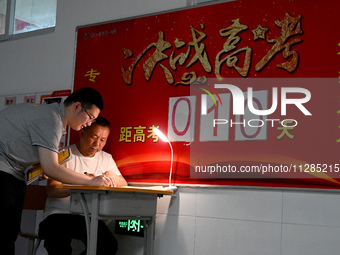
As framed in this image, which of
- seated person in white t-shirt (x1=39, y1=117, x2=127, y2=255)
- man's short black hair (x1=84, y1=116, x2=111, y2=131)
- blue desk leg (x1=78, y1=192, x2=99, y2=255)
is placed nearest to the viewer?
blue desk leg (x1=78, y1=192, x2=99, y2=255)

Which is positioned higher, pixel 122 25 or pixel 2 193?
pixel 122 25

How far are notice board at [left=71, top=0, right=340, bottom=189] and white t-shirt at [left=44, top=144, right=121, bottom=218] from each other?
0.12m

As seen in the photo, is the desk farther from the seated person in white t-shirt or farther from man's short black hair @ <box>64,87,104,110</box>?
man's short black hair @ <box>64,87,104,110</box>

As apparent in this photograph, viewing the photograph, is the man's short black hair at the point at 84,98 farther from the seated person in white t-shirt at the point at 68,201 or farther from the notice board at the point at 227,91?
the notice board at the point at 227,91

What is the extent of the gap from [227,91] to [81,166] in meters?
1.35

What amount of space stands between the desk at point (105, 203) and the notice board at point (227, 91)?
1.50ft

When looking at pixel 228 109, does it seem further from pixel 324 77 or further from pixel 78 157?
pixel 78 157

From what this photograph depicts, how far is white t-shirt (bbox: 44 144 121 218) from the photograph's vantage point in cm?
347

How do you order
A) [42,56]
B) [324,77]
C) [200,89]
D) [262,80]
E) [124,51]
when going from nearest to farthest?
[324,77] < [262,80] < [200,89] < [124,51] < [42,56]

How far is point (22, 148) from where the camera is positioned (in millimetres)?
2816

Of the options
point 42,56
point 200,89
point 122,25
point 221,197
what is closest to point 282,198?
point 221,197

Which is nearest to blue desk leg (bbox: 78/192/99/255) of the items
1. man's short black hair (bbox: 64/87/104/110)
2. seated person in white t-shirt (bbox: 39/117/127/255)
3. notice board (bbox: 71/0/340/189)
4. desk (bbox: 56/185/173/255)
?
desk (bbox: 56/185/173/255)

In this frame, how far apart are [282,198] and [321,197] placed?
0.27m

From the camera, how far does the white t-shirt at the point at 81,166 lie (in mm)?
3469
